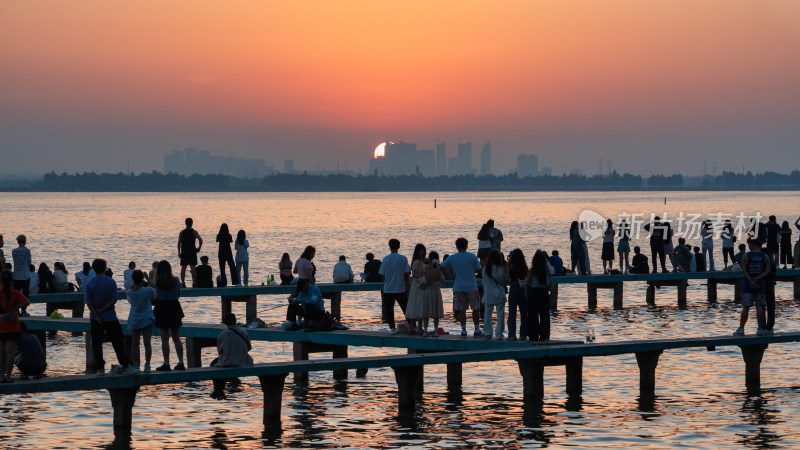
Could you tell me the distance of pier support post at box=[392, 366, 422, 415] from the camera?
19.8 m

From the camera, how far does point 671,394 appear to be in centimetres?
2214

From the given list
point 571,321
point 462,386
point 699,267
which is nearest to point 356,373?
point 462,386

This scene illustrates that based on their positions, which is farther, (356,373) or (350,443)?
(356,373)

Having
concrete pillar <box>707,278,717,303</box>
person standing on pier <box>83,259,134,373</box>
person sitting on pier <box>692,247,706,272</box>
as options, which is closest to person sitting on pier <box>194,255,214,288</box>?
person standing on pier <box>83,259,134,373</box>

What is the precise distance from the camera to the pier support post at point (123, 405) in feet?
58.4

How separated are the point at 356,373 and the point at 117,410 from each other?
790 centimetres

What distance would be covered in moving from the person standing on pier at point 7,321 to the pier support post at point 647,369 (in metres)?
11.2

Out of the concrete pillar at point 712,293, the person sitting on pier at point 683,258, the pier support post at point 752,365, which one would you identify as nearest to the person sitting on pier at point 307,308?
the pier support post at point 752,365

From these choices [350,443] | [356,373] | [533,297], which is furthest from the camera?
[356,373]

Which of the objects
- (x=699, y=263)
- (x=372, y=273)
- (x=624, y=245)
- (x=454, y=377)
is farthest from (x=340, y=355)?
(x=699, y=263)

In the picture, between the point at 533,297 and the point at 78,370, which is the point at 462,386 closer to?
the point at 533,297

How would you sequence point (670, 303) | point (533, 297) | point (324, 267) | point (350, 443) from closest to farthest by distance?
1. point (350, 443)
2. point (533, 297)
3. point (670, 303)
4. point (324, 267)

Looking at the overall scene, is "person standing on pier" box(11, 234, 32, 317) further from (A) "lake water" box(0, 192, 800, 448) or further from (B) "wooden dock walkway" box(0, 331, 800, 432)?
(B) "wooden dock walkway" box(0, 331, 800, 432)

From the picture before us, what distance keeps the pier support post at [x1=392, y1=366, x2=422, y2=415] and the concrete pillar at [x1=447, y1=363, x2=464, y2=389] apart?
2.66 meters
